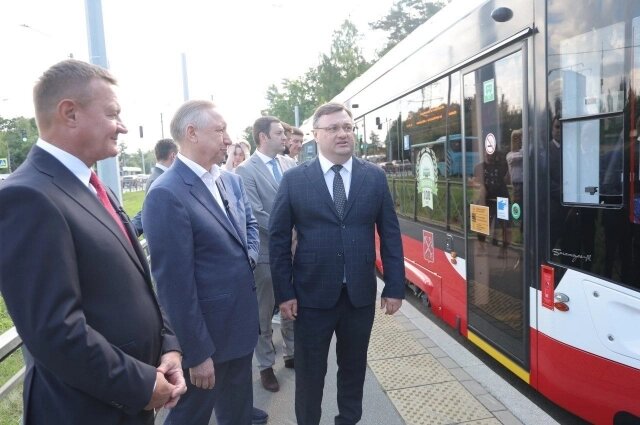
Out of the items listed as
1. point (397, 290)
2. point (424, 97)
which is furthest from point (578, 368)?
point (424, 97)

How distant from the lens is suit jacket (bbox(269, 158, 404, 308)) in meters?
2.89

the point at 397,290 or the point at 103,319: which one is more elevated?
the point at 103,319

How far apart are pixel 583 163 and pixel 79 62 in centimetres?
257

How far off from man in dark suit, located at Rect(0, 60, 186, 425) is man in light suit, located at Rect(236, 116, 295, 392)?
207cm

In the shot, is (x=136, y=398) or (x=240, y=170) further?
(x=240, y=170)

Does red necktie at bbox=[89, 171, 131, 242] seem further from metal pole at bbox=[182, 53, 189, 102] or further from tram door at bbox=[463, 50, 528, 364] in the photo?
metal pole at bbox=[182, 53, 189, 102]

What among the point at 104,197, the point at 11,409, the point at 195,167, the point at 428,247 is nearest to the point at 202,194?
the point at 195,167

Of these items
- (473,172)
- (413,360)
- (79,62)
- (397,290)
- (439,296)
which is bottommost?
(413,360)

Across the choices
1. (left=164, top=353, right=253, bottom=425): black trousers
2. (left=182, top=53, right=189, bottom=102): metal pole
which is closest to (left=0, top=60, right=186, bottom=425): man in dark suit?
(left=164, top=353, right=253, bottom=425): black trousers

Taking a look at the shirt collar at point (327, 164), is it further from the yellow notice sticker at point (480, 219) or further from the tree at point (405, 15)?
the tree at point (405, 15)

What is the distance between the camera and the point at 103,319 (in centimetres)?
160

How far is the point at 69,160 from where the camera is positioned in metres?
1.65

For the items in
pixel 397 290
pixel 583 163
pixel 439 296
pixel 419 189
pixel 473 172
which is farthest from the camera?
pixel 419 189

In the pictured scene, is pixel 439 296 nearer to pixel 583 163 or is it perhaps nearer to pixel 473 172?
pixel 473 172
